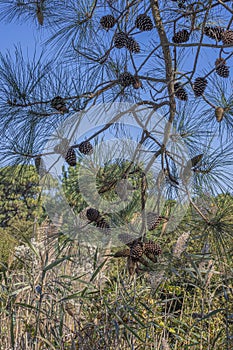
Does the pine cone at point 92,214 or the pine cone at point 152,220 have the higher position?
the pine cone at point 152,220

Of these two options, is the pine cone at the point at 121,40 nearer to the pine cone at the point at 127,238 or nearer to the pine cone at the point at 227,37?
the pine cone at the point at 227,37

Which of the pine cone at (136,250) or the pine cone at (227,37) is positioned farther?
the pine cone at (227,37)

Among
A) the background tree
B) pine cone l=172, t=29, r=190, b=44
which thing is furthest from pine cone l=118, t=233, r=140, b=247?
pine cone l=172, t=29, r=190, b=44

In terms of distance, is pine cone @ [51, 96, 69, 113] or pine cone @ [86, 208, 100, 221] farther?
pine cone @ [51, 96, 69, 113]

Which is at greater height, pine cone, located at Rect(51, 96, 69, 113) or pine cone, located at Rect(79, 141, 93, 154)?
pine cone, located at Rect(51, 96, 69, 113)

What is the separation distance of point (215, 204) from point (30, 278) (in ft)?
1.93

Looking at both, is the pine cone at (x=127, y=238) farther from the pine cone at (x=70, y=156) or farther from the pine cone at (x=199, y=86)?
the pine cone at (x=199, y=86)

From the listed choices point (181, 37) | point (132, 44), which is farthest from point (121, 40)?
point (181, 37)

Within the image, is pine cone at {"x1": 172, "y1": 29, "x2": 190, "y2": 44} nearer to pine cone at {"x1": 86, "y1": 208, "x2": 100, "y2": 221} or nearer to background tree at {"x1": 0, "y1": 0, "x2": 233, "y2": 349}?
background tree at {"x1": 0, "y1": 0, "x2": 233, "y2": 349}

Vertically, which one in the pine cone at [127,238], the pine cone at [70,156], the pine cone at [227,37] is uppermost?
the pine cone at [227,37]

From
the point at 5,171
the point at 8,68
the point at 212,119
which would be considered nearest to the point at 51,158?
the point at 5,171

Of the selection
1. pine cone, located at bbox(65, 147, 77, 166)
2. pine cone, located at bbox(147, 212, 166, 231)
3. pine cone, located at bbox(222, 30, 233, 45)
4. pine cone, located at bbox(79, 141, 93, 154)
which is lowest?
pine cone, located at bbox(147, 212, 166, 231)

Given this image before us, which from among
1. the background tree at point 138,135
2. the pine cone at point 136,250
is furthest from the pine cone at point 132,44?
the pine cone at point 136,250

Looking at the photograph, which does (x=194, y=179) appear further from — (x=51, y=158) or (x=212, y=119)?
(x=51, y=158)
